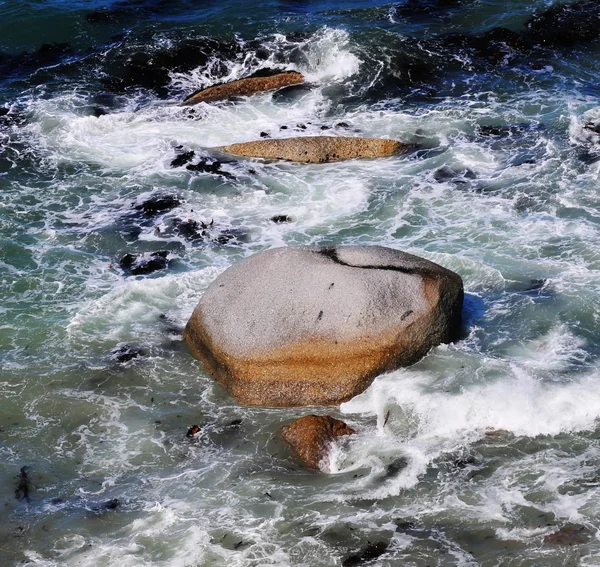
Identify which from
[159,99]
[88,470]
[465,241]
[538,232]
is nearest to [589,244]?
[538,232]

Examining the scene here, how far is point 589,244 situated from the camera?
49.2ft

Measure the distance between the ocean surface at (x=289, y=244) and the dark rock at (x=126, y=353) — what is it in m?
0.03

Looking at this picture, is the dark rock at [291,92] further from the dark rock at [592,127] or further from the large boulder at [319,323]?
the large boulder at [319,323]

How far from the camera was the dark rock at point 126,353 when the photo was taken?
12.5 meters

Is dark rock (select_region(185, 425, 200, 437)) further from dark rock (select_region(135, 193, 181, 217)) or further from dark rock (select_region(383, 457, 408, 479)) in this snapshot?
dark rock (select_region(135, 193, 181, 217))

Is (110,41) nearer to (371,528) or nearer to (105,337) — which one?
(105,337)

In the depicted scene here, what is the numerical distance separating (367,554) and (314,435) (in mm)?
1916

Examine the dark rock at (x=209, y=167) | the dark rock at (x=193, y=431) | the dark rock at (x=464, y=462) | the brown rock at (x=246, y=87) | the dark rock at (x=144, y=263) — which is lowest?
the dark rock at (x=464, y=462)

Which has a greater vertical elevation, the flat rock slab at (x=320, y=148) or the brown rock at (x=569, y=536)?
the flat rock slab at (x=320, y=148)

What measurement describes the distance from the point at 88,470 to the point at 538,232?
29.5ft

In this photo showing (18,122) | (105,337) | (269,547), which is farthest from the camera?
(18,122)

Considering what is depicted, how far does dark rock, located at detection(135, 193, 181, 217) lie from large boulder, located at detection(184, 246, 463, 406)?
5027 mm

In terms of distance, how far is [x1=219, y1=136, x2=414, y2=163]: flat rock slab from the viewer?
18.8 meters

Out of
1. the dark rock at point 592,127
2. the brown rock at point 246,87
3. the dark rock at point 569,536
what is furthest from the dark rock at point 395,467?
the brown rock at point 246,87
